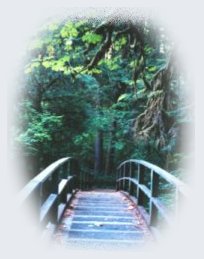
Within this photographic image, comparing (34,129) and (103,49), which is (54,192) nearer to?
(103,49)

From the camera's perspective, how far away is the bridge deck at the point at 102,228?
4910mm

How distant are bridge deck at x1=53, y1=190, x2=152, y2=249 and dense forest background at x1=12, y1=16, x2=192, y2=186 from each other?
1808 mm

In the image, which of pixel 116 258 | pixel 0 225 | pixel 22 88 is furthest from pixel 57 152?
pixel 0 225

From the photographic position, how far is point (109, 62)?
26.0ft

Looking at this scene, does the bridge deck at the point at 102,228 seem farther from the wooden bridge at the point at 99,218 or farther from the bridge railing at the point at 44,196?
the bridge railing at the point at 44,196

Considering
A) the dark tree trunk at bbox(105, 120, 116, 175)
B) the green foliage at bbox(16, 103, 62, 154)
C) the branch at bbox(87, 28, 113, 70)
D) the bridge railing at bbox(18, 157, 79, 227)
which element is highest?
the branch at bbox(87, 28, 113, 70)

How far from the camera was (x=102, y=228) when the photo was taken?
5.82m

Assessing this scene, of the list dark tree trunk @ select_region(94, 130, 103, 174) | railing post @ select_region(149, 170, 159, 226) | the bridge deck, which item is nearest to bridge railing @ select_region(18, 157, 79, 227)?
the bridge deck

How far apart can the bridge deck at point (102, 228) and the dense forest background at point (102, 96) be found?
1808 millimetres

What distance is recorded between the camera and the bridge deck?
4.91 metres

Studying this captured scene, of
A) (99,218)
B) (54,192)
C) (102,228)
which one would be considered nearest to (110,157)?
(99,218)

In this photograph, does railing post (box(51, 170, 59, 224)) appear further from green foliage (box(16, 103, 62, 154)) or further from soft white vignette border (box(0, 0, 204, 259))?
green foliage (box(16, 103, 62, 154))

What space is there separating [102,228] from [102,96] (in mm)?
14386

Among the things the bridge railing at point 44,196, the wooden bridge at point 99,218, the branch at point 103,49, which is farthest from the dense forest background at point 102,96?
the bridge railing at point 44,196
